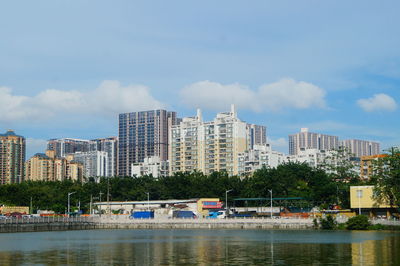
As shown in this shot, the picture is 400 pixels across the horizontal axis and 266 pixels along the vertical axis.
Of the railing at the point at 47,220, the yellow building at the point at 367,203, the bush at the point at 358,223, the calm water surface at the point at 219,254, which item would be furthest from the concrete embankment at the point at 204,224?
the calm water surface at the point at 219,254

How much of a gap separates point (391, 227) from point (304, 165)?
63.8 metres

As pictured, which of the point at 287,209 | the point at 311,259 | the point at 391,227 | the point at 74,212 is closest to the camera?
the point at 311,259

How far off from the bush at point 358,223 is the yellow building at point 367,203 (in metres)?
15.9

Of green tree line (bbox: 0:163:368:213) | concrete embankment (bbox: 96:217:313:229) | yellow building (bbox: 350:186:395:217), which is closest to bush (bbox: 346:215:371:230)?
concrete embankment (bbox: 96:217:313:229)

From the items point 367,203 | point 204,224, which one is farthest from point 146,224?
point 367,203

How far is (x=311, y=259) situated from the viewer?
50.3 meters

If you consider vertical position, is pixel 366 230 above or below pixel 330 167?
below

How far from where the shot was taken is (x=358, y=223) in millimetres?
98438

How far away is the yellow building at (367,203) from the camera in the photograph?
114m

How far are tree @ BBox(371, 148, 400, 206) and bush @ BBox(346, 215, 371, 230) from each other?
460 inches

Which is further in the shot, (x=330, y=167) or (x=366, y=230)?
(x=330, y=167)

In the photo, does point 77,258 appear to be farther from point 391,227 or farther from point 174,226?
point 174,226

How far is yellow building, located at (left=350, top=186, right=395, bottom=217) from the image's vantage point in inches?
4491

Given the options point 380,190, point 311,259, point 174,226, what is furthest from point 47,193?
point 311,259
